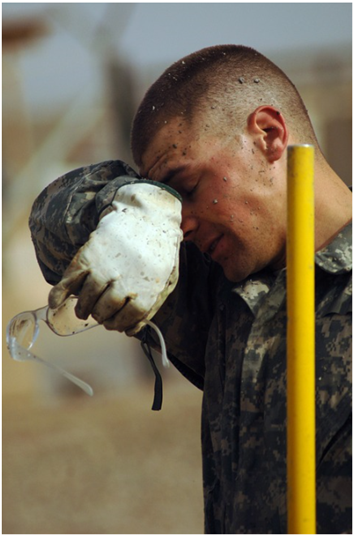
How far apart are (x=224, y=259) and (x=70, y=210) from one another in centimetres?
45

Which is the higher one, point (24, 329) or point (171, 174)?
point (171, 174)

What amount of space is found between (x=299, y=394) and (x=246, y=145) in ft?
2.70

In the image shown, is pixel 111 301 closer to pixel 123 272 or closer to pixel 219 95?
pixel 123 272

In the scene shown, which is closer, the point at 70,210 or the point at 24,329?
the point at 24,329

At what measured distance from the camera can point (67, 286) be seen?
2.01m

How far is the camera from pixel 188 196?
7.56 feet

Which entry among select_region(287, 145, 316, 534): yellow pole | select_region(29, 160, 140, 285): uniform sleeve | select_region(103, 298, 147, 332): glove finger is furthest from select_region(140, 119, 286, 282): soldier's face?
select_region(287, 145, 316, 534): yellow pole

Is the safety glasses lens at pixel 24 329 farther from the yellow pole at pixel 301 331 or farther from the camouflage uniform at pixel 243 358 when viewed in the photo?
the yellow pole at pixel 301 331

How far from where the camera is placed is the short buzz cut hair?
2.34 m

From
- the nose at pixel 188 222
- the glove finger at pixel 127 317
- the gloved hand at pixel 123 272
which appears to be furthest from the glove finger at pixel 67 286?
the nose at pixel 188 222

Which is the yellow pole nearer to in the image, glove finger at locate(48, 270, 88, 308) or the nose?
glove finger at locate(48, 270, 88, 308)

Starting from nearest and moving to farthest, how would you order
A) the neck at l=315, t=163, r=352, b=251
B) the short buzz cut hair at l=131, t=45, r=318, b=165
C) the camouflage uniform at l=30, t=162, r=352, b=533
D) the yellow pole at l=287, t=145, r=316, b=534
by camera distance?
the yellow pole at l=287, t=145, r=316, b=534 < the camouflage uniform at l=30, t=162, r=352, b=533 < the neck at l=315, t=163, r=352, b=251 < the short buzz cut hair at l=131, t=45, r=318, b=165

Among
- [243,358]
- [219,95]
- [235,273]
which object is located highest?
[219,95]

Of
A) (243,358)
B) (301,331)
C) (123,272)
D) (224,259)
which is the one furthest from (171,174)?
(301,331)
